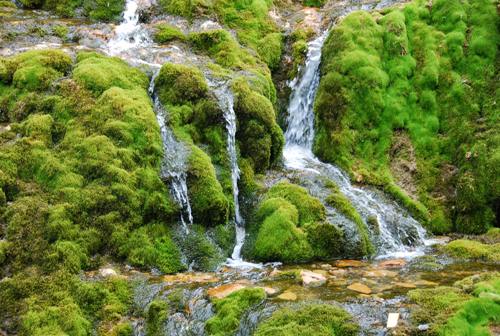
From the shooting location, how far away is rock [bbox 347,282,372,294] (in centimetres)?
869

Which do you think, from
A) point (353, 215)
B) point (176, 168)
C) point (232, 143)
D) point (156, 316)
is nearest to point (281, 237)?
point (353, 215)

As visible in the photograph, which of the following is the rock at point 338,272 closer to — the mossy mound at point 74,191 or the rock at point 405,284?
the rock at point 405,284

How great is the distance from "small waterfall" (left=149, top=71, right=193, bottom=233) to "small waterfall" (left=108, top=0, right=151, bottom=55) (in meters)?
4.97

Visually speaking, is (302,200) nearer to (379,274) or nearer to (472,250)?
(379,274)

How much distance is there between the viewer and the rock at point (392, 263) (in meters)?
11.1

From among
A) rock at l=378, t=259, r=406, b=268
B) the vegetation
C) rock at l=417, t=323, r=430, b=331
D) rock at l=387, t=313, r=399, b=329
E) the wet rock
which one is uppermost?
the vegetation

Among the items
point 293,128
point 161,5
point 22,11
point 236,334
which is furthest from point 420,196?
point 22,11

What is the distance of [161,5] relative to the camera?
2075cm

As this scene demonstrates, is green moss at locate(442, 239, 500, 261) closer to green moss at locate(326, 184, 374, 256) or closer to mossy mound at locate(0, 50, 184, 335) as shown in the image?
green moss at locate(326, 184, 374, 256)

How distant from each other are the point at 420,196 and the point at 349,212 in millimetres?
3759

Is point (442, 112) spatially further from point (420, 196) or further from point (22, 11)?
point (22, 11)

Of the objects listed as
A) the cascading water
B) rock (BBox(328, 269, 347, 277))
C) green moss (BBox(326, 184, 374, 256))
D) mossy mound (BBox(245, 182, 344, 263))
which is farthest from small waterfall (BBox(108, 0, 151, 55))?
rock (BBox(328, 269, 347, 277))

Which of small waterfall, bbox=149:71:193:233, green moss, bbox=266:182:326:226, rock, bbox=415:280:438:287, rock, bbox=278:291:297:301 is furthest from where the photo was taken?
green moss, bbox=266:182:326:226

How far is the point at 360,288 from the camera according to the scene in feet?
29.2
